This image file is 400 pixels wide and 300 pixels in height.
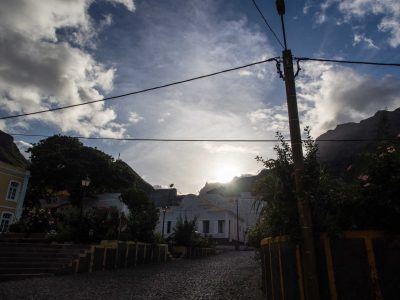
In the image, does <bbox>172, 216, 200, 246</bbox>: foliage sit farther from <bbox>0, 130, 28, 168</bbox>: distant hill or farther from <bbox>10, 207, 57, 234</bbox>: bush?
<bbox>0, 130, 28, 168</bbox>: distant hill

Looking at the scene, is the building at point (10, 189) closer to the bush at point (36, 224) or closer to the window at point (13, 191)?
the window at point (13, 191)

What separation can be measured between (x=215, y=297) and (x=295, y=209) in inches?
186

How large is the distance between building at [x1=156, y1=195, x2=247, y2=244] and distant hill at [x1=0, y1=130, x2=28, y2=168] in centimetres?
1945

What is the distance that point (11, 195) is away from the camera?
102ft

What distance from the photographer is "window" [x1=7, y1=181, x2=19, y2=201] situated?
30.9 m

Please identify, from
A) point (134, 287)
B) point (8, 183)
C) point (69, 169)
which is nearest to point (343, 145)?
point (69, 169)

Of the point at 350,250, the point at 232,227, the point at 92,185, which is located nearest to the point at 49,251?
the point at 350,250

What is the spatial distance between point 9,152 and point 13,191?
6587 millimetres

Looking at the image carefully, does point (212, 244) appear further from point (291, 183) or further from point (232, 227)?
point (291, 183)

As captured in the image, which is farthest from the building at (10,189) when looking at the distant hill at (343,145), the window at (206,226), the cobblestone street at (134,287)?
the distant hill at (343,145)

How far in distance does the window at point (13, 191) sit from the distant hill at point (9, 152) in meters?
2.45

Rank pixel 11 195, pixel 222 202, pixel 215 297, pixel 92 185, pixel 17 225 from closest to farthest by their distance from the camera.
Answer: pixel 215 297
pixel 17 225
pixel 11 195
pixel 92 185
pixel 222 202

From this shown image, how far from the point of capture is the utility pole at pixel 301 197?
215 inches

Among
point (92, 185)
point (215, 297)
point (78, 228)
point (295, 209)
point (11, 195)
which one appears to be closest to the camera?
point (295, 209)
